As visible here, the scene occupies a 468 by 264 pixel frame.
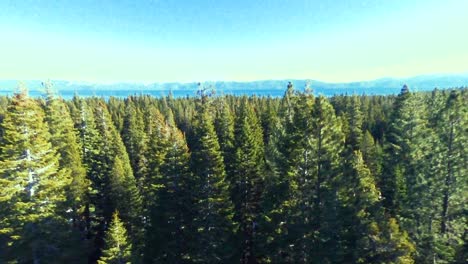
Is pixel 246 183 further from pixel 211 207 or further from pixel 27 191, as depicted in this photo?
pixel 27 191

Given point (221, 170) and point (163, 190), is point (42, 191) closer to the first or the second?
point (163, 190)

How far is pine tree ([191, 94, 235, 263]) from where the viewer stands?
2325 centimetres

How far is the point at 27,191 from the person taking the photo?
69.3ft

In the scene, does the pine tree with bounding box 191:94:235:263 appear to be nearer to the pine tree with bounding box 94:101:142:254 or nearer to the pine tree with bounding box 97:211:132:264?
the pine tree with bounding box 97:211:132:264

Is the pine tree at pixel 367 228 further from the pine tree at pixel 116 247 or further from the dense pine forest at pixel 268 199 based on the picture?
the pine tree at pixel 116 247

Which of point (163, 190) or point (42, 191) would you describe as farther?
point (163, 190)

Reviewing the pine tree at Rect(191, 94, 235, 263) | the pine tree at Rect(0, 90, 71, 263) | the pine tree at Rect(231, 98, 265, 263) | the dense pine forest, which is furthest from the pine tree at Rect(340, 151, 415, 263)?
the pine tree at Rect(0, 90, 71, 263)

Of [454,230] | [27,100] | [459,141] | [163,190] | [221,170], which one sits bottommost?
[454,230]

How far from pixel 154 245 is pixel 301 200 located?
42.8 ft

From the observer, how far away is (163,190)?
26.2 metres

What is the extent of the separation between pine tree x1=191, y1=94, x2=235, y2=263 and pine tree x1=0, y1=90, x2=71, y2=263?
1026 centimetres

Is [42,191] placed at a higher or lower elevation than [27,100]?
lower

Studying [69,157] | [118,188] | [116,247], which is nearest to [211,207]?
[116,247]

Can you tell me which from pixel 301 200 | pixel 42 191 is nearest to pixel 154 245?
pixel 42 191
